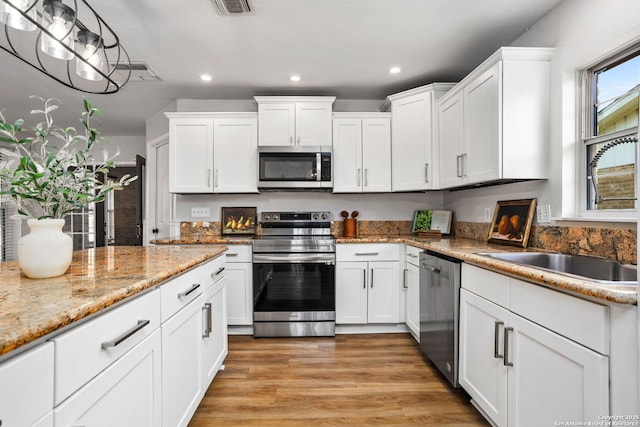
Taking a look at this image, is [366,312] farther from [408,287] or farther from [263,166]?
[263,166]

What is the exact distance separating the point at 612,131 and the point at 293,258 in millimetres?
2328

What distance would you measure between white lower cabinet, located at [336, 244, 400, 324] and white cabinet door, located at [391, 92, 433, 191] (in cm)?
69

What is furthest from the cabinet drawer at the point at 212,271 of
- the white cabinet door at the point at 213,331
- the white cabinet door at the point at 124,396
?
the white cabinet door at the point at 124,396

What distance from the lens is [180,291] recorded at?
1425 millimetres

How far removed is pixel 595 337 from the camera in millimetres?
983

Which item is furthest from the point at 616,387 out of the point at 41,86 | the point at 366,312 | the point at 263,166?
the point at 41,86

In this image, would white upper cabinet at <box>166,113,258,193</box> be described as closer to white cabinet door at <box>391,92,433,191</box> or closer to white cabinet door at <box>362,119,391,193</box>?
white cabinet door at <box>362,119,391,193</box>

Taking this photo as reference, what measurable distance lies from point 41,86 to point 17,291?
3.34 m

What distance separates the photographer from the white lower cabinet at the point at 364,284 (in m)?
2.88

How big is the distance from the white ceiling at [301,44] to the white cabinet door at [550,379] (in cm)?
194

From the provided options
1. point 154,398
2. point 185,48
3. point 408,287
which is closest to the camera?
point 154,398

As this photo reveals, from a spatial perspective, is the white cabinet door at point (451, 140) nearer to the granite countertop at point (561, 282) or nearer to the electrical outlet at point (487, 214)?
the electrical outlet at point (487, 214)

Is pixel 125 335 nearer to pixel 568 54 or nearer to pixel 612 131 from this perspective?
pixel 612 131

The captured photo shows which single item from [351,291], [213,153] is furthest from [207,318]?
[213,153]
